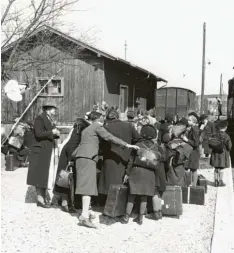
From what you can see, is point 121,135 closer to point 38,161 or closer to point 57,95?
point 38,161

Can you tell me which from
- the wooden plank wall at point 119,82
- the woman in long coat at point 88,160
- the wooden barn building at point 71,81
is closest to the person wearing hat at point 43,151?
the woman in long coat at point 88,160

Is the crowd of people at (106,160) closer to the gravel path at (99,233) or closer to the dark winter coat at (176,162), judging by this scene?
the dark winter coat at (176,162)

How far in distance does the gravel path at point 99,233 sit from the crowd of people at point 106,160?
244mm

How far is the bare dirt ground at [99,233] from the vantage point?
15.3 ft

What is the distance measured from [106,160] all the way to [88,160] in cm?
52

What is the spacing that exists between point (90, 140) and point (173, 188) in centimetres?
164

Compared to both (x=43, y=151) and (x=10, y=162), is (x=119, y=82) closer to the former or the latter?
(x=10, y=162)

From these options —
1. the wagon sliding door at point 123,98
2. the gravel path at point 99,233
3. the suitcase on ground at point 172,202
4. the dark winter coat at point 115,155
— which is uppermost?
the wagon sliding door at point 123,98

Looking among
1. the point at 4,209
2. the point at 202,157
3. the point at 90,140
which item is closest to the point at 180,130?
the point at 90,140

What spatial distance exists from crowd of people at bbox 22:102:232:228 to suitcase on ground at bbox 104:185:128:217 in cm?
9

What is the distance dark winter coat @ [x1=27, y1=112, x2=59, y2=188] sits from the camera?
640cm

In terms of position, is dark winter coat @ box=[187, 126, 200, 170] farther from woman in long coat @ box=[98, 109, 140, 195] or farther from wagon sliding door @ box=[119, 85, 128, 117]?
Answer: wagon sliding door @ box=[119, 85, 128, 117]

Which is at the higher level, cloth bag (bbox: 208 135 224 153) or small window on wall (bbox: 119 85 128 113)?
small window on wall (bbox: 119 85 128 113)

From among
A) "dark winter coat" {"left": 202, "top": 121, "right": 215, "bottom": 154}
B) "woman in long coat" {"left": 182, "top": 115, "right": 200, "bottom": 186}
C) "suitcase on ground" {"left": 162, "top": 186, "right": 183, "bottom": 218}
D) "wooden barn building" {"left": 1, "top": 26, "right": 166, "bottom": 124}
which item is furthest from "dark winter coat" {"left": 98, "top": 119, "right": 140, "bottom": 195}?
"wooden barn building" {"left": 1, "top": 26, "right": 166, "bottom": 124}
